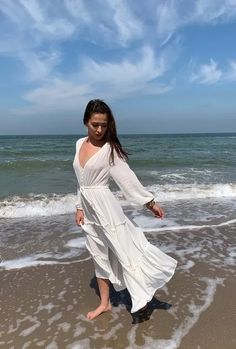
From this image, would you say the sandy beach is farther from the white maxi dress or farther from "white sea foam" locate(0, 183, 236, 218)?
"white sea foam" locate(0, 183, 236, 218)

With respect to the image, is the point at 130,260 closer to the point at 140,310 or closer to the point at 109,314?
the point at 140,310

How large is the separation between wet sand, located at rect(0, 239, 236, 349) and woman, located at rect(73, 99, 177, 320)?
1.18 ft

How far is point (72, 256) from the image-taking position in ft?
18.3

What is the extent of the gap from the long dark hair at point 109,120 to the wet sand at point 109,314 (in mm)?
1527

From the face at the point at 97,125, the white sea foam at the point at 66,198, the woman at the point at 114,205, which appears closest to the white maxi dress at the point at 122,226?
the woman at the point at 114,205

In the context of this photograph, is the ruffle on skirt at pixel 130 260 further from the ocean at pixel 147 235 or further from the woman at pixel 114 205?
the ocean at pixel 147 235

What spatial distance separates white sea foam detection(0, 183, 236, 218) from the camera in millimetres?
8906

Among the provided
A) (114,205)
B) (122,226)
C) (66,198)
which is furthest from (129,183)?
(66,198)

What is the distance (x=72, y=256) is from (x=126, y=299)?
1.61 metres

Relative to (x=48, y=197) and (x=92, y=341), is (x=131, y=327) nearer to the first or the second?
(x=92, y=341)

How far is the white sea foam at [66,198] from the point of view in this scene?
8.91 m

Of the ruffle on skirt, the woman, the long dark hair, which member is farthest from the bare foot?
the long dark hair

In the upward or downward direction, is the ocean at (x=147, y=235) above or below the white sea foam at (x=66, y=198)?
above

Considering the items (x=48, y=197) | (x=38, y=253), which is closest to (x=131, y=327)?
(x=38, y=253)
